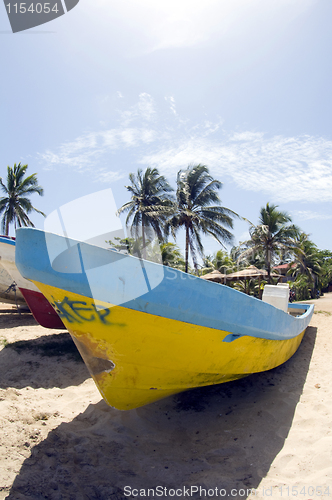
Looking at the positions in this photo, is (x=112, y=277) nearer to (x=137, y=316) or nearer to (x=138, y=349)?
(x=137, y=316)

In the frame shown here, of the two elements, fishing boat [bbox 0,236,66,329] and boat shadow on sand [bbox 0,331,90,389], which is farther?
fishing boat [bbox 0,236,66,329]

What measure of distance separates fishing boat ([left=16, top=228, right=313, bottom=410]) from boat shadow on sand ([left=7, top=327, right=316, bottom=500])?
1.57 ft

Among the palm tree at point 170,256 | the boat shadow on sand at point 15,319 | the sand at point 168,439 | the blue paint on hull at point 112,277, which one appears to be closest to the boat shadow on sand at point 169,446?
the sand at point 168,439

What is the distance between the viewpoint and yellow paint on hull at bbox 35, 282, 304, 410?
2.66 m

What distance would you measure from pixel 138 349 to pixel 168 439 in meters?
1.27

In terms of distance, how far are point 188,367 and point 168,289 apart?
98 centimetres

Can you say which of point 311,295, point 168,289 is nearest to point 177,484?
point 168,289

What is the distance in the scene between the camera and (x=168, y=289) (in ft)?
8.75

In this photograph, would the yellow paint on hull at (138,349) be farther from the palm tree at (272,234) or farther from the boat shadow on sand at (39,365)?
the palm tree at (272,234)

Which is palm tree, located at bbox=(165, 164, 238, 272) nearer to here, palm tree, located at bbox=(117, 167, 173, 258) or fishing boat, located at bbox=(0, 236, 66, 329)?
palm tree, located at bbox=(117, 167, 173, 258)

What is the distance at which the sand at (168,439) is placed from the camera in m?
2.35

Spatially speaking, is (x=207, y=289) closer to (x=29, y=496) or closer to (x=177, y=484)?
(x=177, y=484)

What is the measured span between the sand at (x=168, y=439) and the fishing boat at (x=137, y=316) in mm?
536

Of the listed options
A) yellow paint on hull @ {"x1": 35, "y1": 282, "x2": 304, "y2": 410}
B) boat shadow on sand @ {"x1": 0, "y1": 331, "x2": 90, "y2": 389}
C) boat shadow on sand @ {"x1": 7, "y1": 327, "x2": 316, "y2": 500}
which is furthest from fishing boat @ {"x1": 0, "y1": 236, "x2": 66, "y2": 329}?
yellow paint on hull @ {"x1": 35, "y1": 282, "x2": 304, "y2": 410}
